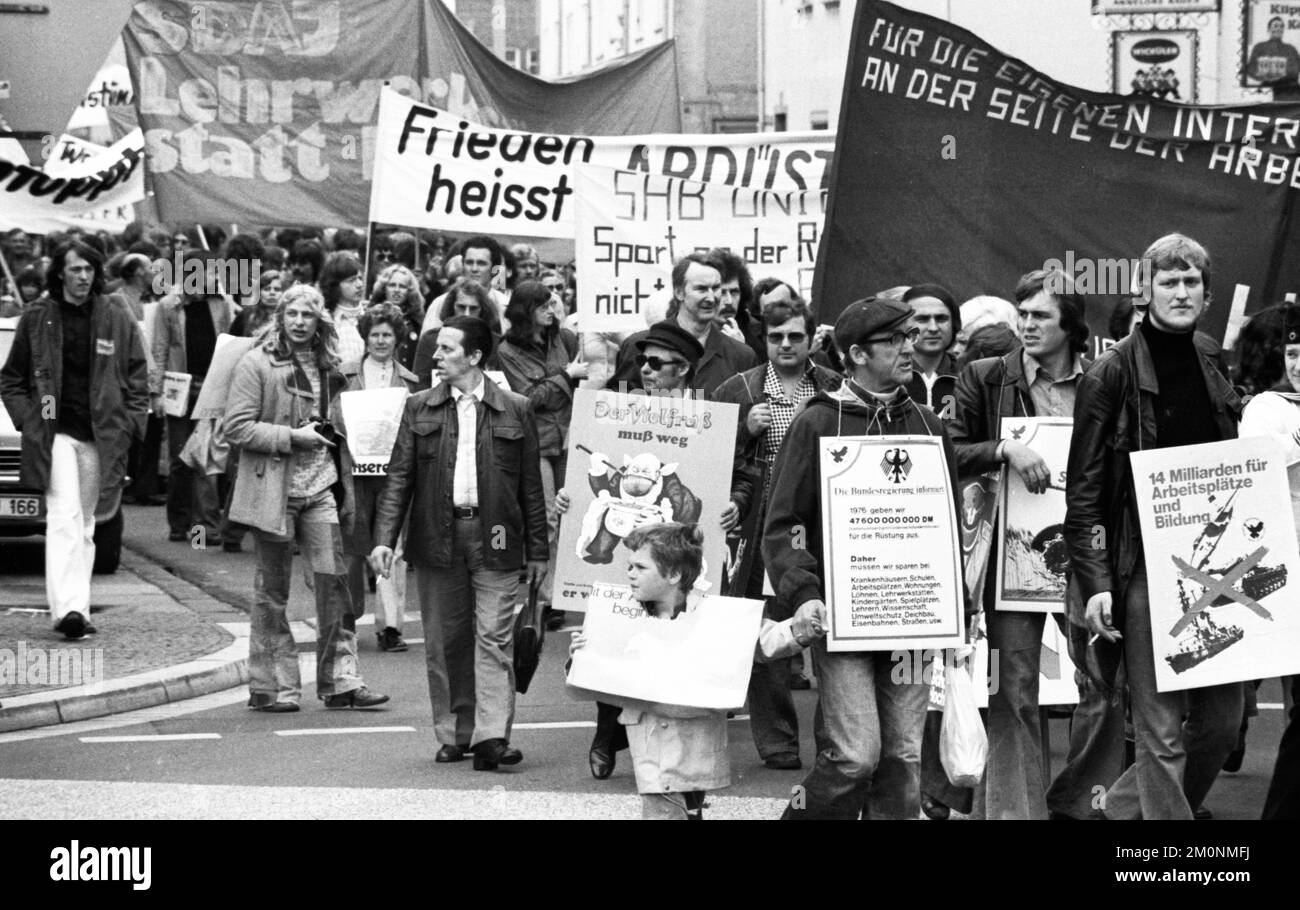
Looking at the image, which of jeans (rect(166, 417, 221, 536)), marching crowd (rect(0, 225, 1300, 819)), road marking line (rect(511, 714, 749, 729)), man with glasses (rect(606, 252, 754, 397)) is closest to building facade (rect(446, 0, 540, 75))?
jeans (rect(166, 417, 221, 536))

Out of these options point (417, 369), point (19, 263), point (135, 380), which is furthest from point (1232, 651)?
point (19, 263)

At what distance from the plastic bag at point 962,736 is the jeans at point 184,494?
34.3ft

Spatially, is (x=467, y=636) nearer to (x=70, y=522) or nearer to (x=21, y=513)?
(x=70, y=522)

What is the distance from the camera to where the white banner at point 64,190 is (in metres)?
18.1

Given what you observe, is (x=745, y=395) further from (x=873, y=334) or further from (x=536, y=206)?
(x=536, y=206)

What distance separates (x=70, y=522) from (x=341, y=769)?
3.39 metres

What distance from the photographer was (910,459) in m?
6.80

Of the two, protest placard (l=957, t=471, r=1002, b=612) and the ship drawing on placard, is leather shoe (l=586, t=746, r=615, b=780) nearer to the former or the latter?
protest placard (l=957, t=471, r=1002, b=612)

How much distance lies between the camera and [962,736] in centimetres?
672

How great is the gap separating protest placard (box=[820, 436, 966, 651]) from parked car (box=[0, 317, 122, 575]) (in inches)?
337

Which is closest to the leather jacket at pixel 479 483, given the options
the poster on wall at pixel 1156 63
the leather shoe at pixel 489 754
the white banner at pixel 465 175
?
the leather shoe at pixel 489 754

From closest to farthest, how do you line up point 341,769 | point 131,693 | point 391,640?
point 341,769 → point 131,693 → point 391,640

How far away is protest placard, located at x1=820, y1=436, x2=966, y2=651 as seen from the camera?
6652 millimetres

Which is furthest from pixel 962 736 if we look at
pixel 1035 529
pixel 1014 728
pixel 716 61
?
pixel 716 61
